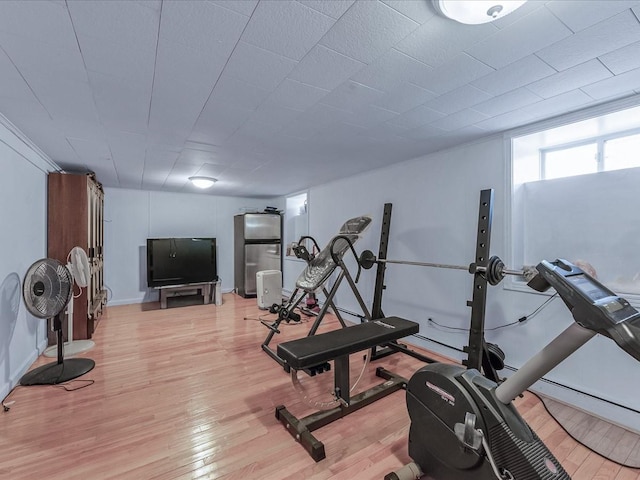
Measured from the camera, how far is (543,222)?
8.34 ft

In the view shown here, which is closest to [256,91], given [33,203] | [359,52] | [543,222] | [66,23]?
[359,52]

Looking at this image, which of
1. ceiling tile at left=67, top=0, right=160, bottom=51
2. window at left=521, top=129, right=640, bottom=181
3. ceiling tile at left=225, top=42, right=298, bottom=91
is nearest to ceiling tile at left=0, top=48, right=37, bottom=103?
ceiling tile at left=67, top=0, right=160, bottom=51

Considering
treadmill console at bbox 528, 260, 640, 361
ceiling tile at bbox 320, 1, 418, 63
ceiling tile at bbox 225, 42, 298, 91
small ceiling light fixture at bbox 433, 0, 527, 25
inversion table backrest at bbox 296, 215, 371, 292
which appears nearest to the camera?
treadmill console at bbox 528, 260, 640, 361

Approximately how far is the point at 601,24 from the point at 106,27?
2161 mm

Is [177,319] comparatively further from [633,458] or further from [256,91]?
[633,458]

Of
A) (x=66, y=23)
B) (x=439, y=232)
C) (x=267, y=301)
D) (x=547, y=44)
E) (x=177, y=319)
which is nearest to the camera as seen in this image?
(x=66, y=23)

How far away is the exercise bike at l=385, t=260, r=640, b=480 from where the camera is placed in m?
0.97

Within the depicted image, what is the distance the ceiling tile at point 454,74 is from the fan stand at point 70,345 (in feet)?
12.6

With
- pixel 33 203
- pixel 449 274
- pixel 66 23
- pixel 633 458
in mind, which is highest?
pixel 66 23

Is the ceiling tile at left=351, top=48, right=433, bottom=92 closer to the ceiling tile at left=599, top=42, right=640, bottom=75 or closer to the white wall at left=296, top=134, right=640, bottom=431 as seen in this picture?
the ceiling tile at left=599, top=42, right=640, bottom=75

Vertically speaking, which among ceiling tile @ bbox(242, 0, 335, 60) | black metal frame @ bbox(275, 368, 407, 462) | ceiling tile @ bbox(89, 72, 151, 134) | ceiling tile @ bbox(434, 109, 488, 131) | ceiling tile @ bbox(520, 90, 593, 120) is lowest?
black metal frame @ bbox(275, 368, 407, 462)

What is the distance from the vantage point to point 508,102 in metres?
2.09

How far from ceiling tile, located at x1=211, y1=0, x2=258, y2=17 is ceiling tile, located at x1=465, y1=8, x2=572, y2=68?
1.04 m

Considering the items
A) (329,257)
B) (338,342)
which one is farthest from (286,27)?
(329,257)
